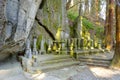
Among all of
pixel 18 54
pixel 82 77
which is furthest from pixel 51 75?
pixel 18 54

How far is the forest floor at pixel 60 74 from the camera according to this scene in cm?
589

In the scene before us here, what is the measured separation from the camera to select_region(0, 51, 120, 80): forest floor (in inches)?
232

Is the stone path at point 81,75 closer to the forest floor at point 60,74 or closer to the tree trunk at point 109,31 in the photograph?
the forest floor at point 60,74

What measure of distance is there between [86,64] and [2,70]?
470 centimetres

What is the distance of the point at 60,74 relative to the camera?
6.86 meters

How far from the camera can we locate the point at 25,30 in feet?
20.2

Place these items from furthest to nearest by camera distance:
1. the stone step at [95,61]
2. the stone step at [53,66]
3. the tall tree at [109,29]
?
the tall tree at [109,29] < the stone step at [95,61] < the stone step at [53,66]

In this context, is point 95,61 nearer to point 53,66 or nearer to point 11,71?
point 53,66

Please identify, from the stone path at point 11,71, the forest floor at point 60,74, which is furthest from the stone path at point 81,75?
the stone path at point 11,71

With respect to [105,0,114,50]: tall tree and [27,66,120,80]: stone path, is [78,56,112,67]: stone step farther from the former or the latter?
[105,0,114,50]: tall tree

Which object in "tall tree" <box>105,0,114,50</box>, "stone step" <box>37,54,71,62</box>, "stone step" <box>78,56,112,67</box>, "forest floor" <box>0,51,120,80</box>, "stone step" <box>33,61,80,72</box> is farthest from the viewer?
"tall tree" <box>105,0,114,50</box>

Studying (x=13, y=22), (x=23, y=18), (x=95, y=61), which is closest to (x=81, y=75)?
(x=95, y=61)

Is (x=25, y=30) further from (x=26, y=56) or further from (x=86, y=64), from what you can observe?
(x=86, y=64)

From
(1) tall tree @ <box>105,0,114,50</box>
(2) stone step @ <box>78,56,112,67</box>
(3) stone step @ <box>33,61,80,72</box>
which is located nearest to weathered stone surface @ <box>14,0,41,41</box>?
(3) stone step @ <box>33,61,80,72</box>
